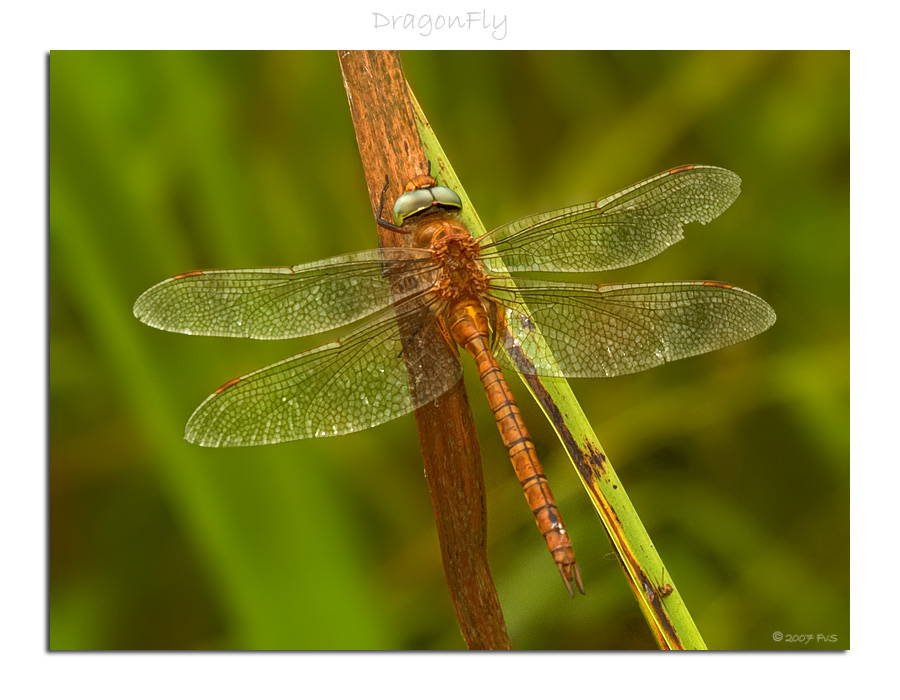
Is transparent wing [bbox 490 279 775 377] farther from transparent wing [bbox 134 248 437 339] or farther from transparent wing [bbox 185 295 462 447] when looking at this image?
transparent wing [bbox 134 248 437 339]

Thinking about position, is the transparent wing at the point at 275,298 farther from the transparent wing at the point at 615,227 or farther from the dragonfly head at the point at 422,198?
the transparent wing at the point at 615,227

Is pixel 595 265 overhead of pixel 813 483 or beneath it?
overhead

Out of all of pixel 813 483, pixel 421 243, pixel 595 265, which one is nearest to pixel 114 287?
pixel 421 243

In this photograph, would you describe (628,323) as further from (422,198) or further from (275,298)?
(275,298)

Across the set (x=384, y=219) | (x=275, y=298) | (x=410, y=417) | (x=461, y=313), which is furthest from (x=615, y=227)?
(x=275, y=298)
